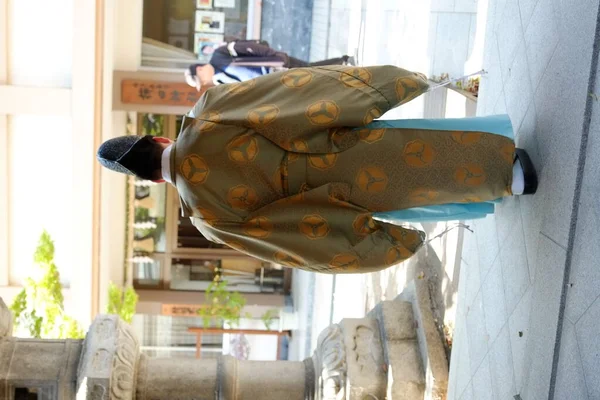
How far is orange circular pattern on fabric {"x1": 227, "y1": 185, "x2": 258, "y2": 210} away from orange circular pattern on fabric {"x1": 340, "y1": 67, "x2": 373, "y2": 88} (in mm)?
538

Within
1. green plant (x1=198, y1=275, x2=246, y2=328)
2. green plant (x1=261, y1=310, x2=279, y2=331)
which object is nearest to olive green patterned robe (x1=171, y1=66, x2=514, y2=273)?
green plant (x1=198, y1=275, x2=246, y2=328)

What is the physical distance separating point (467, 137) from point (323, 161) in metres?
0.55

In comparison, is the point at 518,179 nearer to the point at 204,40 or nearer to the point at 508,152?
the point at 508,152

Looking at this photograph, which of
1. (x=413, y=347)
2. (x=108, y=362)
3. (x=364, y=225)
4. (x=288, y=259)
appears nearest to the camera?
(x=364, y=225)

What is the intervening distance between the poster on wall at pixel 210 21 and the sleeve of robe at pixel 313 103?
8867 mm

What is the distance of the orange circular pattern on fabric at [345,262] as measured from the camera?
10.1 ft

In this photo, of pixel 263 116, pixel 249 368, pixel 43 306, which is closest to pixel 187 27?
pixel 43 306

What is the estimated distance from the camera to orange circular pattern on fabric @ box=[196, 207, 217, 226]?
3.09 m

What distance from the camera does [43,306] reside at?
7.59 m

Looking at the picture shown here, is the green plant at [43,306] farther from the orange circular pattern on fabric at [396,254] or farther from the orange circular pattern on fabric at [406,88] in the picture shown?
the orange circular pattern on fabric at [406,88]

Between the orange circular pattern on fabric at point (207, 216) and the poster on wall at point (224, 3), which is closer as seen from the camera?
the orange circular pattern on fabric at point (207, 216)

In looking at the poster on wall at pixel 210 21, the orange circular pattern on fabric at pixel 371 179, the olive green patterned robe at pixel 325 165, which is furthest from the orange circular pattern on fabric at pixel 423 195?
the poster on wall at pixel 210 21

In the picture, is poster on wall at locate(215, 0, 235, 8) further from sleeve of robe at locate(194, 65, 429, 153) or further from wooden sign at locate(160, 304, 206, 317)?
sleeve of robe at locate(194, 65, 429, 153)

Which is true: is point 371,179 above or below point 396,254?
above
